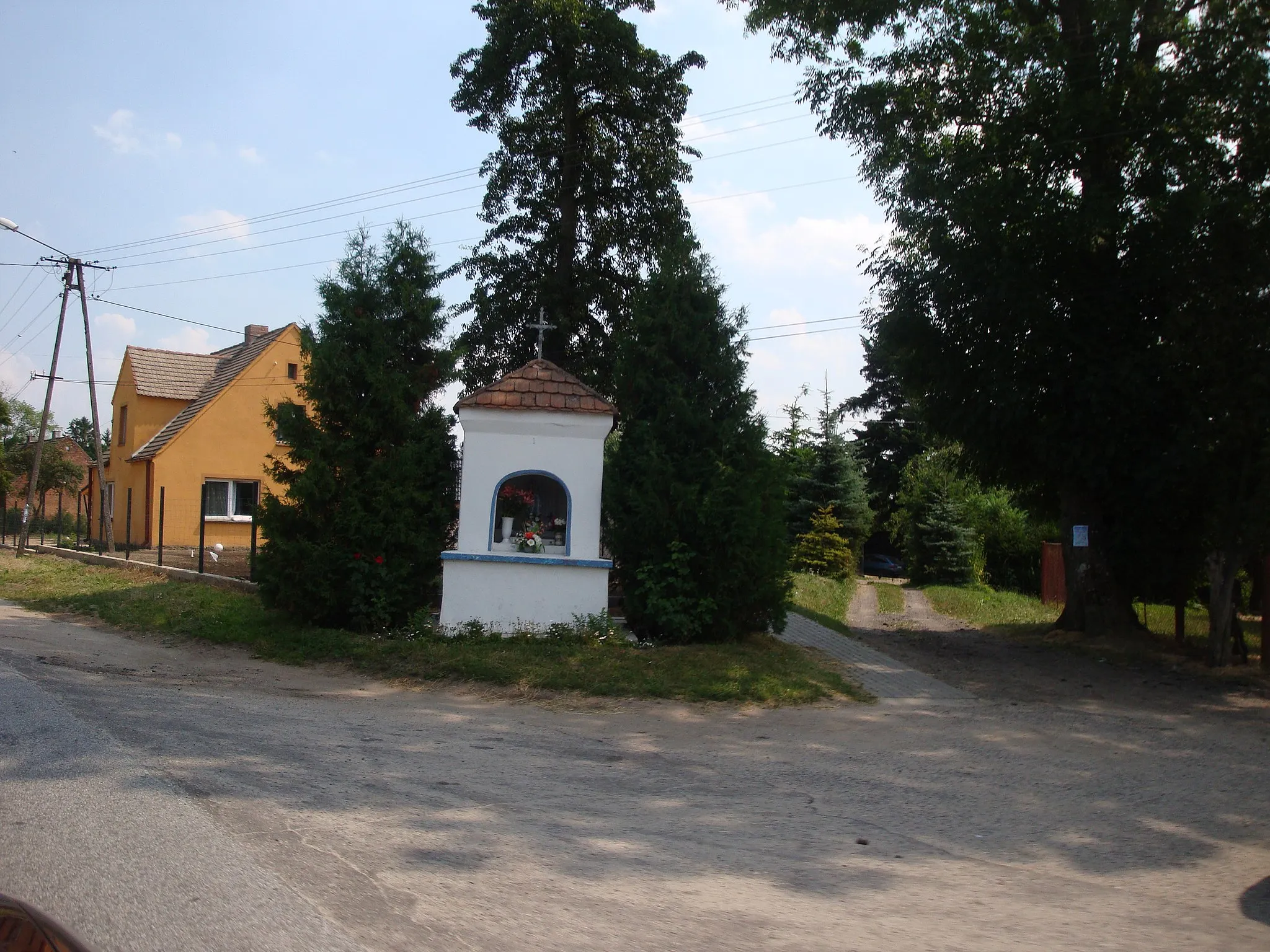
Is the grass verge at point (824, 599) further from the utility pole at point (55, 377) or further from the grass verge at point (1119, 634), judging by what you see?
the utility pole at point (55, 377)

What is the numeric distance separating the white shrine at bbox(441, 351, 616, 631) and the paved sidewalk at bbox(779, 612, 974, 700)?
3441 mm

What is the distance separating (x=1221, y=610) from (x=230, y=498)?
1033 inches

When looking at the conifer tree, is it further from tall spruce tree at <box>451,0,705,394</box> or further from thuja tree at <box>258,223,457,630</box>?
thuja tree at <box>258,223,457,630</box>

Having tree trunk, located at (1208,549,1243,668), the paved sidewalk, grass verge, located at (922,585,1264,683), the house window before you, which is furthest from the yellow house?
tree trunk, located at (1208,549,1243,668)

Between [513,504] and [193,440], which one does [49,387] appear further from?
[513,504]

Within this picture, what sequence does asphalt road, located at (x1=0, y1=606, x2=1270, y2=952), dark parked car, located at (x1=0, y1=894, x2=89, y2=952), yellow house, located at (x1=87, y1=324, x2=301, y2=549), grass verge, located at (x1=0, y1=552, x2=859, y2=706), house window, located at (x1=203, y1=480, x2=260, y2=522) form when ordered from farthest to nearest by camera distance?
1. house window, located at (x1=203, y1=480, x2=260, y2=522)
2. yellow house, located at (x1=87, y1=324, x2=301, y2=549)
3. grass verge, located at (x1=0, y1=552, x2=859, y2=706)
4. asphalt road, located at (x1=0, y1=606, x2=1270, y2=952)
5. dark parked car, located at (x1=0, y1=894, x2=89, y2=952)

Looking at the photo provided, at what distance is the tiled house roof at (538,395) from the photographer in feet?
42.3

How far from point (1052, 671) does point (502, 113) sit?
18031mm

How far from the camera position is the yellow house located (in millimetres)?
29516

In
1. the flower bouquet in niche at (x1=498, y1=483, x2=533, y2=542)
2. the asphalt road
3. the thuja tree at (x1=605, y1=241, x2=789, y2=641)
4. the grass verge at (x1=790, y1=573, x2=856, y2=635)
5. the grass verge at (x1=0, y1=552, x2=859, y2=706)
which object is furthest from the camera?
the grass verge at (x1=790, y1=573, x2=856, y2=635)

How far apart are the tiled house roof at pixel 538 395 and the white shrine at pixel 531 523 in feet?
0.04

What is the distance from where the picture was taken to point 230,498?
99.8 ft

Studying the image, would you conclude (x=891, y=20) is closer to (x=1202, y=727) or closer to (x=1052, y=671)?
(x=1052, y=671)

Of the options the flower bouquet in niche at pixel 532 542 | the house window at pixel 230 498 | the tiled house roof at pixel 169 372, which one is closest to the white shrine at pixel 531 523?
the flower bouquet in niche at pixel 532 542
